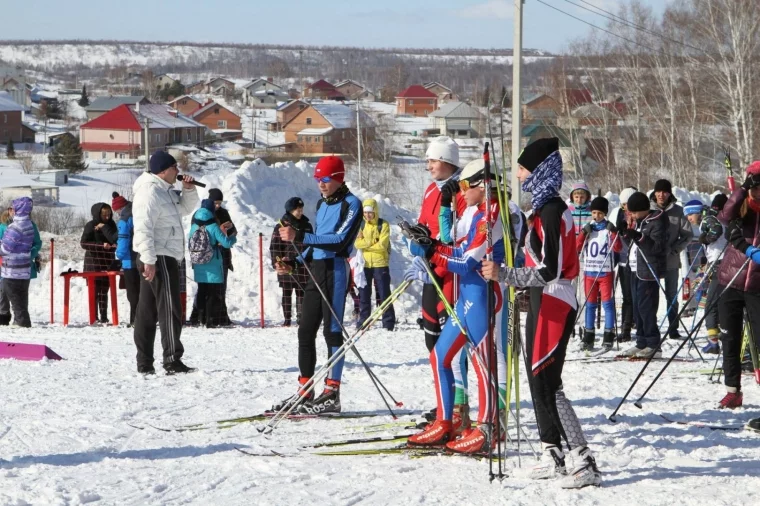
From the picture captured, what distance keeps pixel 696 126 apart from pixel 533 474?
3182cm

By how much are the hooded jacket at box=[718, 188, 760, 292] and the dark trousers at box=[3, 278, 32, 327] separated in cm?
895

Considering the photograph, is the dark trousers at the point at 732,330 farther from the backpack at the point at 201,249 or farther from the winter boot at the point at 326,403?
the backpack at the point at 201,249

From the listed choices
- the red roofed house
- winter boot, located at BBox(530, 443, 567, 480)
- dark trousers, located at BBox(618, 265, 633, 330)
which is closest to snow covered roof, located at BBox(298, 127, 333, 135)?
the red roofed house

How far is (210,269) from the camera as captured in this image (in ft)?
43.1

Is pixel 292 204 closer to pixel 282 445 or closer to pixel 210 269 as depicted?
pixel 282 445

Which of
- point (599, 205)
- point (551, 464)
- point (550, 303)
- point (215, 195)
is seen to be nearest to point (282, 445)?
point (551, 464)

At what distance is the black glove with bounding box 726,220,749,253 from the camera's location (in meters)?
6.86

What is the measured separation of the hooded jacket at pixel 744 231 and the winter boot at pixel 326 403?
9.89ft

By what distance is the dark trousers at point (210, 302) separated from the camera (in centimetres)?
1324

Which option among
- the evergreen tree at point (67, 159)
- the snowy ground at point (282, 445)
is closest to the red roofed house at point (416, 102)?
the evergreen tree at point (67, 159)

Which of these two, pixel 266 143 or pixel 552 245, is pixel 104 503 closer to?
pixel 552 245

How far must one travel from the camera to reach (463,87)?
498 feet

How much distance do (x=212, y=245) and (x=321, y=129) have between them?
Answer: 75840 mm

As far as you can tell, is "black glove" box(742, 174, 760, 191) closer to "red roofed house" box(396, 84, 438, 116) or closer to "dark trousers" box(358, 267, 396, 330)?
"dark trousers" box(358, 267, 396, 330)
